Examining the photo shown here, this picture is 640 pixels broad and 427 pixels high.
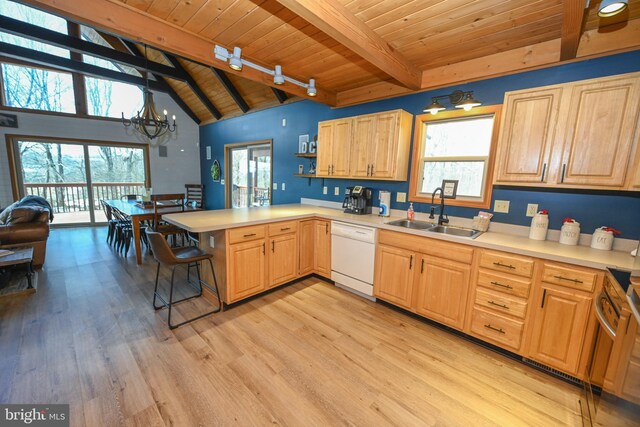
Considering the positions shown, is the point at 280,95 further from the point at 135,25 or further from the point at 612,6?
the point at 612,6

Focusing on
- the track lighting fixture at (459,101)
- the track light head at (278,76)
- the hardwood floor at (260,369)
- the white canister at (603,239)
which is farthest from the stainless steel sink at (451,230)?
the track light head at (278,76)

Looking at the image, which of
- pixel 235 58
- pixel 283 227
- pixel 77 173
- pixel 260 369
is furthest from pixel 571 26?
pixel 77 173

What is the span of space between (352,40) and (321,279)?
8.87 feet

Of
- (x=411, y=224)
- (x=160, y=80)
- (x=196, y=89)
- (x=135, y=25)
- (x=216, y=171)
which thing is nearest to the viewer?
(x=135, y=25)

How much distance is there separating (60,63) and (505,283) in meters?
7.75

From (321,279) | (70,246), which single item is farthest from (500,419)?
(70,246)

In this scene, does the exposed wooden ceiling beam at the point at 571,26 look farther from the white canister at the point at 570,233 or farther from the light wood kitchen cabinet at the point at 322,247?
the light wood kitchen cabinet at the point at 322,247

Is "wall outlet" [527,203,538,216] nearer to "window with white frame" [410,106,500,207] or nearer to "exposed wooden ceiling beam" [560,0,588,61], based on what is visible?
"window with white frame" [410,106,500,207]

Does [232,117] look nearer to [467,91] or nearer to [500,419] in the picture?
[467,91]

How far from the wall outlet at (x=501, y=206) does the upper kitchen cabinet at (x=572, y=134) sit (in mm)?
321

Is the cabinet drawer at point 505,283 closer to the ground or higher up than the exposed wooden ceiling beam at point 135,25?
closer to the ground

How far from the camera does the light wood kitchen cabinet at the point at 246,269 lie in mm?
2500

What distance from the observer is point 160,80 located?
612 cm

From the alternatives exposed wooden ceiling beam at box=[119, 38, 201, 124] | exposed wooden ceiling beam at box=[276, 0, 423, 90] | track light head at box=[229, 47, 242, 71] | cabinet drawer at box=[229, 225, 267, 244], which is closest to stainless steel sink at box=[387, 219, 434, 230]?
cabinet drawer at box=[229, 225, 267, 244]
